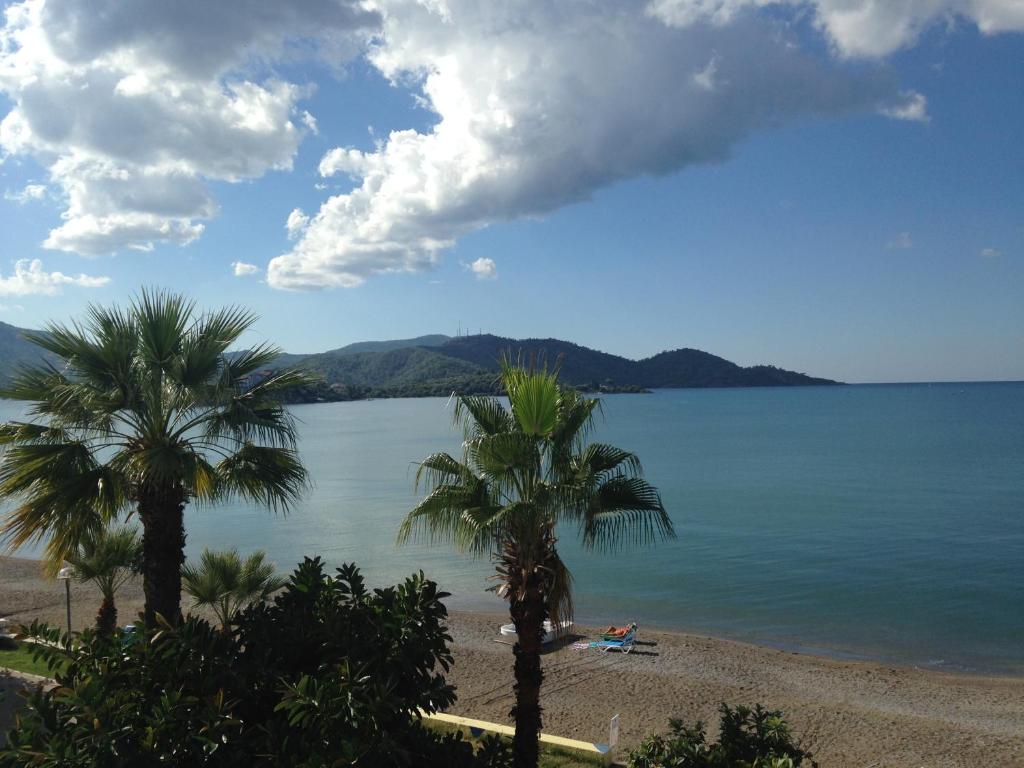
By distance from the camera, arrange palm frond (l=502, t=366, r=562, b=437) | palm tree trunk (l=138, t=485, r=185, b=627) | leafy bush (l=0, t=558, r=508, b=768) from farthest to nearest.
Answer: palm tree trunk (l=138, t=485, r=185, b=627)
palm frond (l=502, t=366, r=562, b=437)
leafy bush (l=0, t=558, r=508, b=768)

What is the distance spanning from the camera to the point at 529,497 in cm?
870

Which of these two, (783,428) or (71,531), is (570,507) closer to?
(71,531)

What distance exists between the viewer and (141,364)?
31.3 feet

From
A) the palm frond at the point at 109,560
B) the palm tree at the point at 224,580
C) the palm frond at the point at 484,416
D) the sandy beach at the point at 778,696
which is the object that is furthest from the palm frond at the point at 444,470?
the palm frond at the point at 109,560

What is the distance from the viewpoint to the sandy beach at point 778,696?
1580 cm

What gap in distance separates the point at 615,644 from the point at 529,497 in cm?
1575

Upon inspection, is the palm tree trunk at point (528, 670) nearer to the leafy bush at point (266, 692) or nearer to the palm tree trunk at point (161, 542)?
the leafy bush at point (266, 692)

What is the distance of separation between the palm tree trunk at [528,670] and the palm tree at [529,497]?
0.01 m

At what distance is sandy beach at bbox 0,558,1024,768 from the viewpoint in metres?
15.8

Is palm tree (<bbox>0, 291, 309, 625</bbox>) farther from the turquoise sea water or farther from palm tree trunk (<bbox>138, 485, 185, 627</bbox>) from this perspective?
the turquoise sea water

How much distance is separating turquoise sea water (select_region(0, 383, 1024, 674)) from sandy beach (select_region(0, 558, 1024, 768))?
266cm

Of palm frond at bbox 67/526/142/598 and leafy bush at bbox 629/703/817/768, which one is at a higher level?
leafy bush at bbox 629/703/817/768

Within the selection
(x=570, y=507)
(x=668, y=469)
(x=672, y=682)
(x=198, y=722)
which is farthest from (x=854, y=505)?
(x=198, y=722)

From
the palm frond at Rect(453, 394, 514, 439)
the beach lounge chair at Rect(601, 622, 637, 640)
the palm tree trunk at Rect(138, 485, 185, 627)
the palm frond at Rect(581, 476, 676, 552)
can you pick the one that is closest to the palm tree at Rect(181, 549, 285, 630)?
the palm tree trunk at Rect(138, 485, 185, 627)
